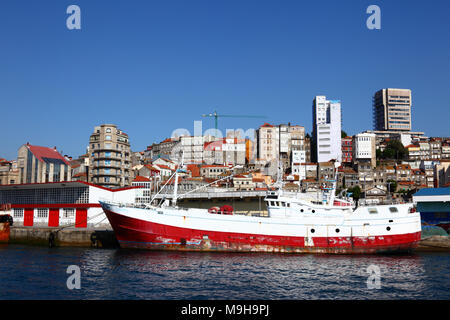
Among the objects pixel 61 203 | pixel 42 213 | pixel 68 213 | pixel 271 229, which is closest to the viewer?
pixel 271 229

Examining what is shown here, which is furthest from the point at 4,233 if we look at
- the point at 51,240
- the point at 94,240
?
the point at 94,240

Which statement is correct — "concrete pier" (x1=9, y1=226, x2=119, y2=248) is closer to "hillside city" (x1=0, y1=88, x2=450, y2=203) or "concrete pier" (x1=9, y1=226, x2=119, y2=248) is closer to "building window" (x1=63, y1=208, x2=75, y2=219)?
"building window" (x1=63, y1=208, x2=75, y2=219)

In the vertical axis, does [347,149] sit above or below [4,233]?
above

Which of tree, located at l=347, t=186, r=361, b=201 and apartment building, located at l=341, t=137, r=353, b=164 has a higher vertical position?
apartment building, located at l=341, t=137, r=353, b=164

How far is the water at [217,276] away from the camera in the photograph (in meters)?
21.5

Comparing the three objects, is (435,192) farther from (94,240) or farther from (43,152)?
(43,152)

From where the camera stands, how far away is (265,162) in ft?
454

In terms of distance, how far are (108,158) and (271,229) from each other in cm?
5153

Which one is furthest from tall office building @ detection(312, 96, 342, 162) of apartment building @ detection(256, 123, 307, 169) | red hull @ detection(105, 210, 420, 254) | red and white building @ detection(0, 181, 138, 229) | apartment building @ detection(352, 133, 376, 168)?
red hull @ detection(105, 210, 420, 254)

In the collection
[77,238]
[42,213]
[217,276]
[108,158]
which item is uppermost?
[108,158]

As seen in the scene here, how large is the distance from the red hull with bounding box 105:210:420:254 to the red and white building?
1035cm

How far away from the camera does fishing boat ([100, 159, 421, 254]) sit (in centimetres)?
3506

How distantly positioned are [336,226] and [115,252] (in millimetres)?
20852

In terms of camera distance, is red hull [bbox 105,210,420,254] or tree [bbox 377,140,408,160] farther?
tree [bbox 377,140,408,160]
